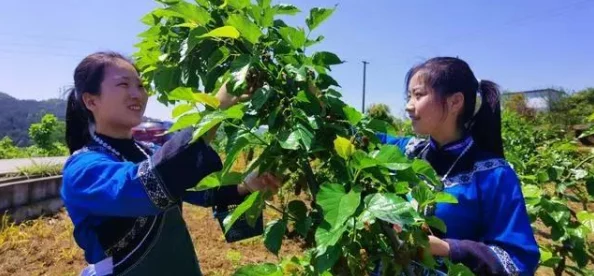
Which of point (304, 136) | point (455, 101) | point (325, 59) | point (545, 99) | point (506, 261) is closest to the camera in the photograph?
point (304, 136)

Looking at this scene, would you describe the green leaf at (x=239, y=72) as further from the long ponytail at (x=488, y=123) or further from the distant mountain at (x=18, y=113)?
the distant mountain at (x=18, y=113)

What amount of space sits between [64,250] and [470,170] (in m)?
3.60

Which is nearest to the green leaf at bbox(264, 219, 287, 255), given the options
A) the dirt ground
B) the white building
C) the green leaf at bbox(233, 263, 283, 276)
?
the green leaf at bbox(233, 263, 283, 276)

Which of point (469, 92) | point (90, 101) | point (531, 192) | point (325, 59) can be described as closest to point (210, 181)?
point (325, 59)

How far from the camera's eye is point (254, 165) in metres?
1.03

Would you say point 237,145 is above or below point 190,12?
below

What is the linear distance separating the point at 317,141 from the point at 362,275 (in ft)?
1.19

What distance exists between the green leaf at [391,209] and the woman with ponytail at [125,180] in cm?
32

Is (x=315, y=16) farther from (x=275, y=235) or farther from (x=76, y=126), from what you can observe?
(x=76, y=126)

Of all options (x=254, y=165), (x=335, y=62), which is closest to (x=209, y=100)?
(x=254, y=165)

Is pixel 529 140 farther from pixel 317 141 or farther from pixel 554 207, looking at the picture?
pixel 317 141

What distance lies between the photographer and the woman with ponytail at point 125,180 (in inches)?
48.4

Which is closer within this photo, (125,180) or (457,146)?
(125,180)

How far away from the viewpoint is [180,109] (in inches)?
43.2
